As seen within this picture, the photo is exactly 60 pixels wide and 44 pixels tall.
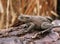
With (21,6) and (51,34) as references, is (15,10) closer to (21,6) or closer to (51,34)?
(21,6)

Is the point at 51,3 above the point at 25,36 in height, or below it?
above

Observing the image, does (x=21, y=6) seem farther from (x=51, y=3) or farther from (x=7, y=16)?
(x=51, y=3)

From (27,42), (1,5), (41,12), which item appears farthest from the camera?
(41,12)

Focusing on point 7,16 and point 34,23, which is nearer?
point 34,23

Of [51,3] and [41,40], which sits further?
[51,3]

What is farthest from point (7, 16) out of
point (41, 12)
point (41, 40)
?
point (41, 40)

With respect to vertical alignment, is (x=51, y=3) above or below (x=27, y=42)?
above

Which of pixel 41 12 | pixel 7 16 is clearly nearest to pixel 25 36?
pixel 7 16

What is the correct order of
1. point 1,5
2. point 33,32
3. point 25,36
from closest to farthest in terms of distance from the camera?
point 25,36 → point 33,32 → point 1,5

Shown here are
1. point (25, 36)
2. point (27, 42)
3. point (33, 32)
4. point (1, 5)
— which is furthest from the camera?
point (1, 5)
